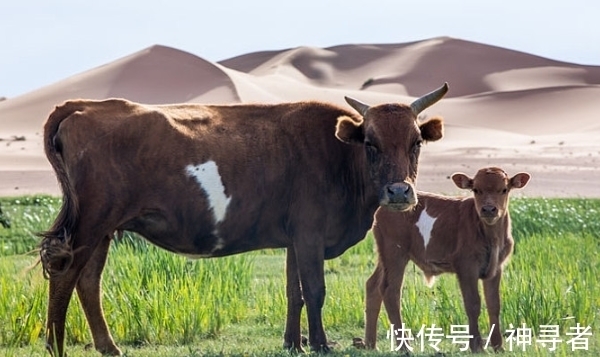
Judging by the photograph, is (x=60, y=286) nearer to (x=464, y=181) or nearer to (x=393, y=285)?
(x=393, y=285)

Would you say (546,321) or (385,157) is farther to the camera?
(546,321)

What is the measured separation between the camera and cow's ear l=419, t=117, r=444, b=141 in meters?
9.91

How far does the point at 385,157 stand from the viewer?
30.8 ft

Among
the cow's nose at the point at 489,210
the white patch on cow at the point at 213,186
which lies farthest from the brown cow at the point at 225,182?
the cow's nose at the point at 489,210

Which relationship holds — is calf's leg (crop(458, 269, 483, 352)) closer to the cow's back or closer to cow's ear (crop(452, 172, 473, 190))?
cow's ear (crop(452, 172, 473, 190))

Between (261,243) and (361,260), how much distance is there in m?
7.19

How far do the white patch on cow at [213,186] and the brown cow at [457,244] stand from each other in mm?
1966

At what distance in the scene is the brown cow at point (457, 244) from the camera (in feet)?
34.2

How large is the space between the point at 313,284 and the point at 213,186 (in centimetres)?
117

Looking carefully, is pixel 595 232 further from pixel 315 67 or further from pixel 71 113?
pixel 315 67

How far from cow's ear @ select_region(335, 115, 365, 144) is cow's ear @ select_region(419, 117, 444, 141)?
56 centimetres

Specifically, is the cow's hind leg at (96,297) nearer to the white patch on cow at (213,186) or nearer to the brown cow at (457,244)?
the white patch on cow at (213,186)

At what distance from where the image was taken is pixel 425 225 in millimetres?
10961

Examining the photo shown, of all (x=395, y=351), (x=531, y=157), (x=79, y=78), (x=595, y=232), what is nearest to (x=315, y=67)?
(x=79, y=78)
